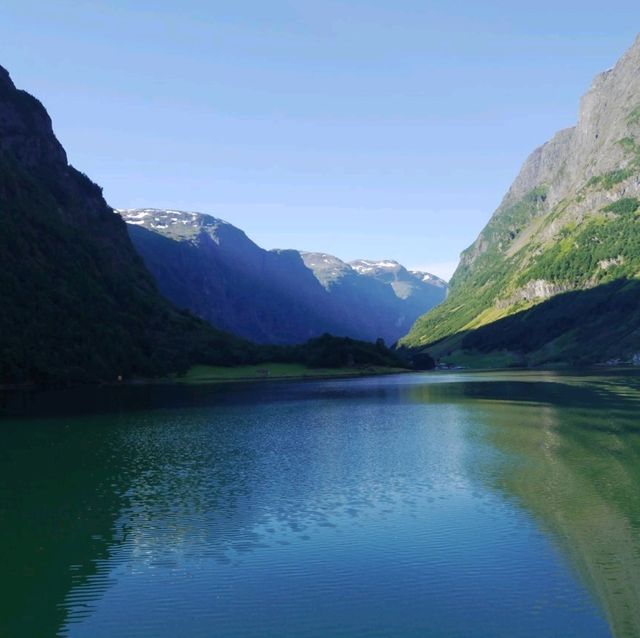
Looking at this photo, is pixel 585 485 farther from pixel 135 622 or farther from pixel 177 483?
pixel 135 622

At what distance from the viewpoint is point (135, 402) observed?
143 m

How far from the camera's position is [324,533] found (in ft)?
130

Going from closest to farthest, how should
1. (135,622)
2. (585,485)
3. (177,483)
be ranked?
(135,622) < (585,485) < (177,483)

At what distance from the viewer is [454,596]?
97.0ft

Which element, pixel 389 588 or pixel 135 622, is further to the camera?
pixel 389 588

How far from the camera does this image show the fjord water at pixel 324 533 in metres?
27.9

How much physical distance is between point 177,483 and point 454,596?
100ft

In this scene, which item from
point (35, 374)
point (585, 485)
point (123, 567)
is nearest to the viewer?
point (123, 567)

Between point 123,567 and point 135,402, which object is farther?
point 135,402

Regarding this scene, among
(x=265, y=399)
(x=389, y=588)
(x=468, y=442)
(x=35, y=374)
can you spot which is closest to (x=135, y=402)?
(x=265, y=399)

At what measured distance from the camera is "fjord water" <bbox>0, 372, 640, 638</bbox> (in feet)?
91.4

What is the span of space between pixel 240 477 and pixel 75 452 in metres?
23.3

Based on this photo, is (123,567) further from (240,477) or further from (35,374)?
(35,374)

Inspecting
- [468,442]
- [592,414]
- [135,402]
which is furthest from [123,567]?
[135,402]
